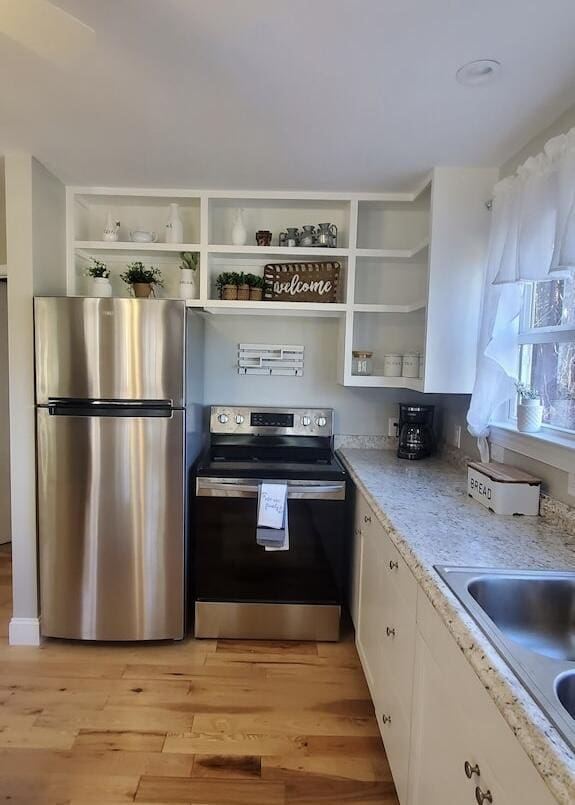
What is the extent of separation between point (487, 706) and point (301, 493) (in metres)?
1.46

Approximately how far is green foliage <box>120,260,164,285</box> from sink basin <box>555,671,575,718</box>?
2.40 meters

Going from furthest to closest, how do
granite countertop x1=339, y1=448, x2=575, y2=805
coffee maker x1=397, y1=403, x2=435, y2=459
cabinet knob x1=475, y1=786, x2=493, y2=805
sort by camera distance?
coffee maker x1=397, y1=403, x2=435, y2=459 < cabinet knob x1=475, y1=786, x2=493, y2=805 < granite countertop x1=339, y1=448, x2=575, y2=805

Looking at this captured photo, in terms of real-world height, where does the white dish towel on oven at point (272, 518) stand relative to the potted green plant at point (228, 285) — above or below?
below

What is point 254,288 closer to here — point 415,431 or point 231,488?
point 231,488

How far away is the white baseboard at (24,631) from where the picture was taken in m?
2.29

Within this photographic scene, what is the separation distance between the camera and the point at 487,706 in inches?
34.1

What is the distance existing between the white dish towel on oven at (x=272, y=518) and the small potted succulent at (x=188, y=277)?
110 centimetres

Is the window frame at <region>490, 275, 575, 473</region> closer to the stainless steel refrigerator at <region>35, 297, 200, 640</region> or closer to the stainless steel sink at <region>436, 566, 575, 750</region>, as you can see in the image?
the stainless steel sink at <region>436, 566, 575, 750</region>

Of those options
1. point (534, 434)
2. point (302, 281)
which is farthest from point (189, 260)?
point (534, 434)

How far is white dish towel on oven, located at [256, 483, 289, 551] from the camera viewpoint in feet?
7.24

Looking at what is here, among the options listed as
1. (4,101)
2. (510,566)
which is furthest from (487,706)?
(4,101)

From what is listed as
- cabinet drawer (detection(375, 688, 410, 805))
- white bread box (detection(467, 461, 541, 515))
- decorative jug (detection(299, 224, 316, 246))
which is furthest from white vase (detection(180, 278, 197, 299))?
cabinet drawer (detection(375, 688, 410, 805))

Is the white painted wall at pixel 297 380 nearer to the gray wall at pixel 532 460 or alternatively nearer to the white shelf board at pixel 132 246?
the white shelf board at pixel 132 246

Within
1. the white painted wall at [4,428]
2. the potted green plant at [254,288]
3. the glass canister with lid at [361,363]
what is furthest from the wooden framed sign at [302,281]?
the white painted wall at [4,428]
